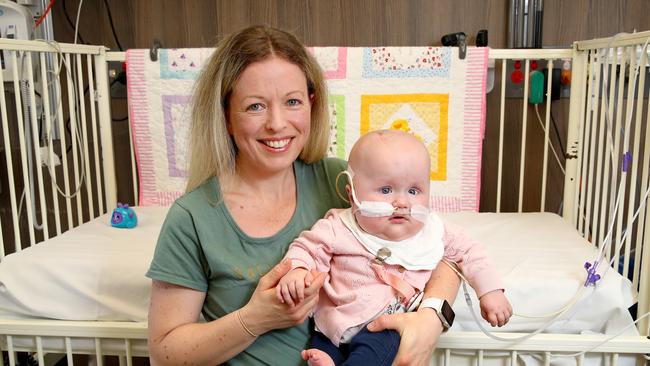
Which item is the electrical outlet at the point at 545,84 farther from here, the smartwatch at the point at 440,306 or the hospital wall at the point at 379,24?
the smartwatch at the point at 440,306

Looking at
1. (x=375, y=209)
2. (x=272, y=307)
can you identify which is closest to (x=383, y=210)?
(x=375, y=209)

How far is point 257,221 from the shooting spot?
41.8 inches

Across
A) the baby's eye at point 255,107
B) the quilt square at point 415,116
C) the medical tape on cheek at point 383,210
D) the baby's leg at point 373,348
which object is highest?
the baby's eye at point 255,107

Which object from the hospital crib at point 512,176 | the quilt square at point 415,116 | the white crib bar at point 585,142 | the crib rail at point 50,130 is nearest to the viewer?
the hospital crib at point 512,176

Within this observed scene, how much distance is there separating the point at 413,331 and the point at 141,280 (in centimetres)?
71

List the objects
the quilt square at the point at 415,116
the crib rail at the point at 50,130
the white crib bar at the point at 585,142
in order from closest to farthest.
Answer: the crib rail at the point at 50,130, the white crib bar at the point at 585,142, the quilt square at the point at 415,116

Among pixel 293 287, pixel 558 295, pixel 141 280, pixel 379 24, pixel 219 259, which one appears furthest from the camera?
pixel 379 24

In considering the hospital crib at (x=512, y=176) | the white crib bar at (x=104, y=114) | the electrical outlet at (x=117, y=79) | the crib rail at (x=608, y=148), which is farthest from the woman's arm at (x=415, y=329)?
the electrical outlet at (x=117, y=79)

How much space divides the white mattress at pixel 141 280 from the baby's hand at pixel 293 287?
51 centimetres

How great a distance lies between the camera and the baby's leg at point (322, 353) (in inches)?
36.4

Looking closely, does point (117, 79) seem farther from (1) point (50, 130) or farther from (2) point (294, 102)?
(2) point (294, 102)

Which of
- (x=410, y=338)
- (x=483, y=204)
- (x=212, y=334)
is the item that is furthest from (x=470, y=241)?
(x=483, y=204)

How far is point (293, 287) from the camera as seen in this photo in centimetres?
89

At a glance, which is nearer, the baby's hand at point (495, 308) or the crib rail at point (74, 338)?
the baby's hand at point (495, 308)
